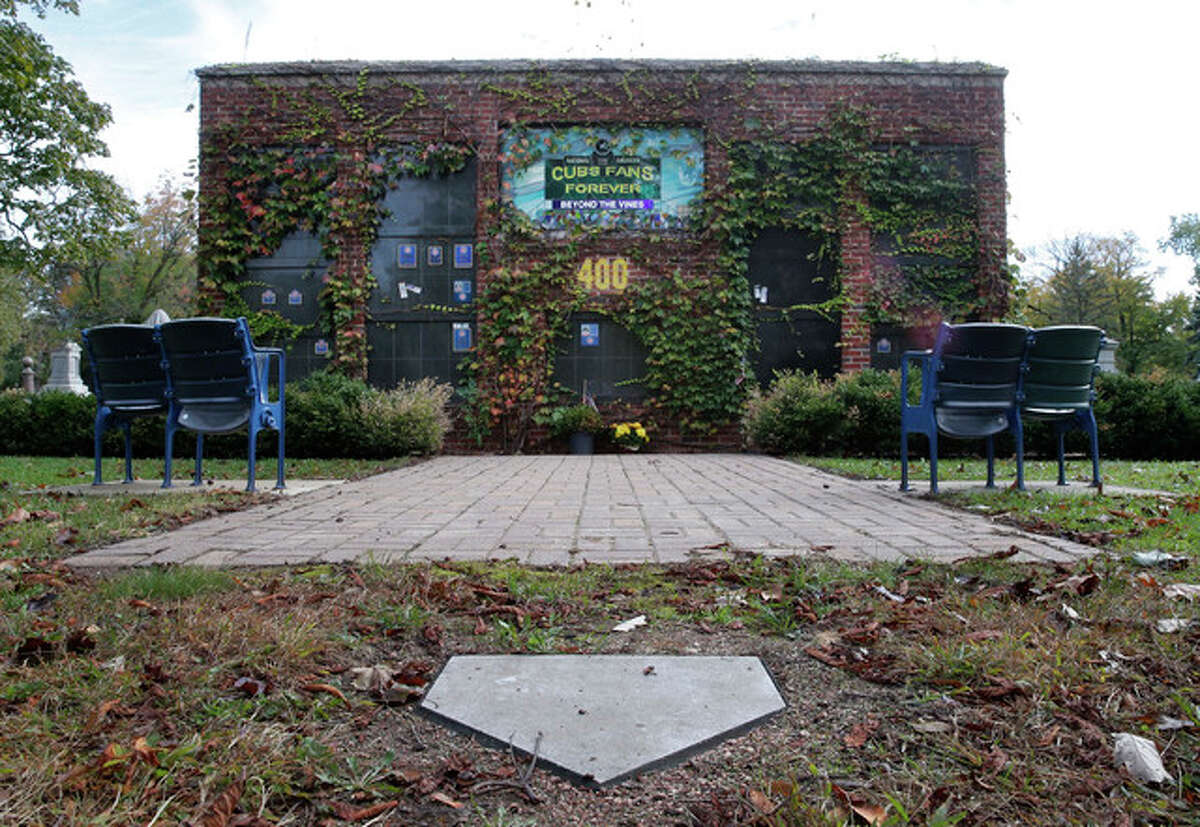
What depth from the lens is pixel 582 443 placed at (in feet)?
41.3

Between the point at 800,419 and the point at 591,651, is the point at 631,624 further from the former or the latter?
the point at 800,419

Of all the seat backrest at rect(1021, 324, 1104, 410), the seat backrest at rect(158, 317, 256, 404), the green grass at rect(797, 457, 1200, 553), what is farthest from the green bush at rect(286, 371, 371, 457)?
the seat backrest at rect(1021, 324, 1104, 410)

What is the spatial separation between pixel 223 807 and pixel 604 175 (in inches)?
518

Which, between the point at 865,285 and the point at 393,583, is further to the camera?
the point at 865,285

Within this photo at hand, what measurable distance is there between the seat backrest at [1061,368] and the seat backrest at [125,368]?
6.21 m

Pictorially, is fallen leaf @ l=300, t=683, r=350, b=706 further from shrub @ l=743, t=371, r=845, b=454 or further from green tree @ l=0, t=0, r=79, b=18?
green tree @ l=0, t=0, r=79, b=18

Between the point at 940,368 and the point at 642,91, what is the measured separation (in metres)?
9.54

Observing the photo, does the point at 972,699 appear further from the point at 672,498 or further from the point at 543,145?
the point at 543,145

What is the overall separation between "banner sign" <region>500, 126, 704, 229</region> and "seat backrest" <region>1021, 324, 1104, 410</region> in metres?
8.50

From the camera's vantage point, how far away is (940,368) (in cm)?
552

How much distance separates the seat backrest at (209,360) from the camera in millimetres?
5520

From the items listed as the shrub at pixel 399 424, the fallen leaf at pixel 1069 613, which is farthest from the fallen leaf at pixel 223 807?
the shrub at pixel 399 424

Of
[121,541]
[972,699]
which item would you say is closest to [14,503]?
[121,541]

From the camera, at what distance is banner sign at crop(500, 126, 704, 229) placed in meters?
13.5
